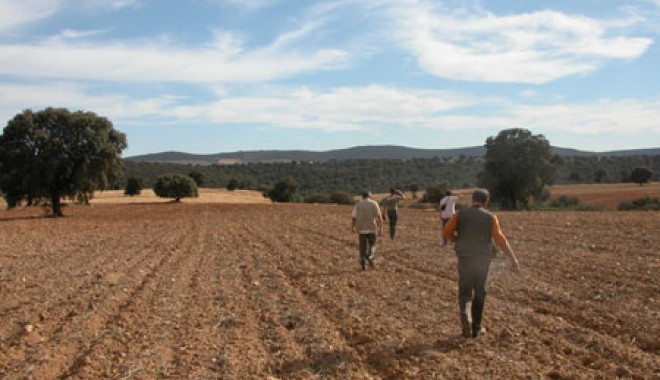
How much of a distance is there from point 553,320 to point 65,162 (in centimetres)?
3334

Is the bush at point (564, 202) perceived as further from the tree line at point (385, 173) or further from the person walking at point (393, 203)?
the person walking at point (393, 203)

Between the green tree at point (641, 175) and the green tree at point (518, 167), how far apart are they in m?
30.1

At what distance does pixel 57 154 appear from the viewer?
35.4 metres

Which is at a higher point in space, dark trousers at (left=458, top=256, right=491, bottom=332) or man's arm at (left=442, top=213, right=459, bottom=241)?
man's arm at (left=442, top=213, right=459, bottom=241)

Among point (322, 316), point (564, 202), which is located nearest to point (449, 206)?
point (322, 316)

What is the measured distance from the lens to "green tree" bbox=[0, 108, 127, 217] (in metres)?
35.0

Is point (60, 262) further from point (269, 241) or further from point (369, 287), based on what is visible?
point (369, 287)

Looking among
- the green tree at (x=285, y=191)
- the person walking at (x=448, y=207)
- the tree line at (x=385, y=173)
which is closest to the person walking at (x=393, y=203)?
the person walking at (x=448, y=207)

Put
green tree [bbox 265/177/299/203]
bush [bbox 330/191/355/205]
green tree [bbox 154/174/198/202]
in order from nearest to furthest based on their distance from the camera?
bush [bbox 330/191/355/205]
green tree [bbox 154/174/198/202]
green tree [bbox 265/177/299/203]

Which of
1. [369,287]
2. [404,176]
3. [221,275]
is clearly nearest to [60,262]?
[221,275]

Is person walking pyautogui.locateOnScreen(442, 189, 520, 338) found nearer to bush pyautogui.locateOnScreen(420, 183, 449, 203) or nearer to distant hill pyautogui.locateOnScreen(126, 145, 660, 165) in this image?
bush pyautogui.locateOnScreen(420, 183, 449, 203)

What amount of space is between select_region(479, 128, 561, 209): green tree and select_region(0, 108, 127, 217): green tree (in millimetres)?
30778

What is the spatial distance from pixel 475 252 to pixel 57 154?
32888 millimetres

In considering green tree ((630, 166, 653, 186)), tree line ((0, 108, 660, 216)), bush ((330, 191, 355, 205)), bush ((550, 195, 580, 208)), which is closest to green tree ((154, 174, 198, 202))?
tree line ((0, 108, 660, 216))
